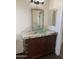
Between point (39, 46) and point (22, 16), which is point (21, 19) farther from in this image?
point (39, 46)

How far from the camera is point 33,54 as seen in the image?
3189 mm

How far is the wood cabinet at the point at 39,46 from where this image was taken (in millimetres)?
3068

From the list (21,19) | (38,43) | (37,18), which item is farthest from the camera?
(37,18)

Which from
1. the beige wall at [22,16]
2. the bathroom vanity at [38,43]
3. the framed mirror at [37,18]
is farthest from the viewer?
the framed mirror at [37,18]

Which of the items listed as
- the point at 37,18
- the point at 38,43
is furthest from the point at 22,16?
the point at 38,43

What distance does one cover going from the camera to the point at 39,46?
3.29m

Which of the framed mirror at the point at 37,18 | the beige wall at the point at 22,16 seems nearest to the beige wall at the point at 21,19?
the beige wall at the point at 22,16

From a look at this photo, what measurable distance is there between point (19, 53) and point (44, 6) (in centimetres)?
177

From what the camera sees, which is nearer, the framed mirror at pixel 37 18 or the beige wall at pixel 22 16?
the beige wall at pixel 22 16

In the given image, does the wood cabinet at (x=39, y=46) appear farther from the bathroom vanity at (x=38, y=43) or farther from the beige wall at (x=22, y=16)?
the beige wall at (x=22, y=16)

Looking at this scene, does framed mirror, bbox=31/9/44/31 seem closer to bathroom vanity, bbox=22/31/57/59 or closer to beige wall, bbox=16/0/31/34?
beige wall, bbox=16/0/31/34

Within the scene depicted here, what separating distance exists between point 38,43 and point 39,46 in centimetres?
10
